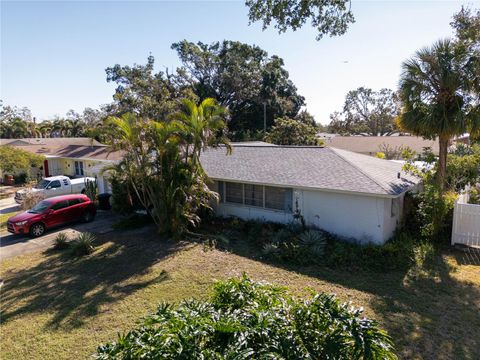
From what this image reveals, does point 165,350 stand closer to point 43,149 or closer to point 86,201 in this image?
point 86,201

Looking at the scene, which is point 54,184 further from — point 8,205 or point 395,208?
point 395,208

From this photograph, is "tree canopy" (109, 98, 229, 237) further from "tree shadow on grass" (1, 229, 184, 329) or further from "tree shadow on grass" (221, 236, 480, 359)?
"tree shadow on grass" (221, 236, 480, 359)

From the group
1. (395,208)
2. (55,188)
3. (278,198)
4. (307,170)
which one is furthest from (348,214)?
(55,188)

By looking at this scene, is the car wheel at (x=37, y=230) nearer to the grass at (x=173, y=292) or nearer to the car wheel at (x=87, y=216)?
the car wheel at (x=87, y=216)

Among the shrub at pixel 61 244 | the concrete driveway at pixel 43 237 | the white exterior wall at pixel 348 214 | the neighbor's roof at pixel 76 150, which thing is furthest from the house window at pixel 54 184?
the white exterior wall at pixel 348 214

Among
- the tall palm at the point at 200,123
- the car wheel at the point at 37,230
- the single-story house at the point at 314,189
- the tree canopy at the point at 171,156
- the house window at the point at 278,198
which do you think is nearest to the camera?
the single-story house at the point at 314,189

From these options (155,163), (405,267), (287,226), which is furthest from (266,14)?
(405,267)

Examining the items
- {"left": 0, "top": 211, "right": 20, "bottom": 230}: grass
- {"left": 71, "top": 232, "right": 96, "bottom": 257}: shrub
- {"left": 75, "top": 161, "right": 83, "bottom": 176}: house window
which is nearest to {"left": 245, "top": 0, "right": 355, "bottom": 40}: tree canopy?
{"left": 71, "top": 232, "right": 96, "bottom": 257}: shrub

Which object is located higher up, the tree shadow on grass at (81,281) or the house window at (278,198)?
the house window at (278,198)

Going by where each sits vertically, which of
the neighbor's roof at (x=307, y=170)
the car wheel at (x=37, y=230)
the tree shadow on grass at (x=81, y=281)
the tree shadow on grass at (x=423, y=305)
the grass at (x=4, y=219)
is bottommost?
the grass at (x=4, y=219)
